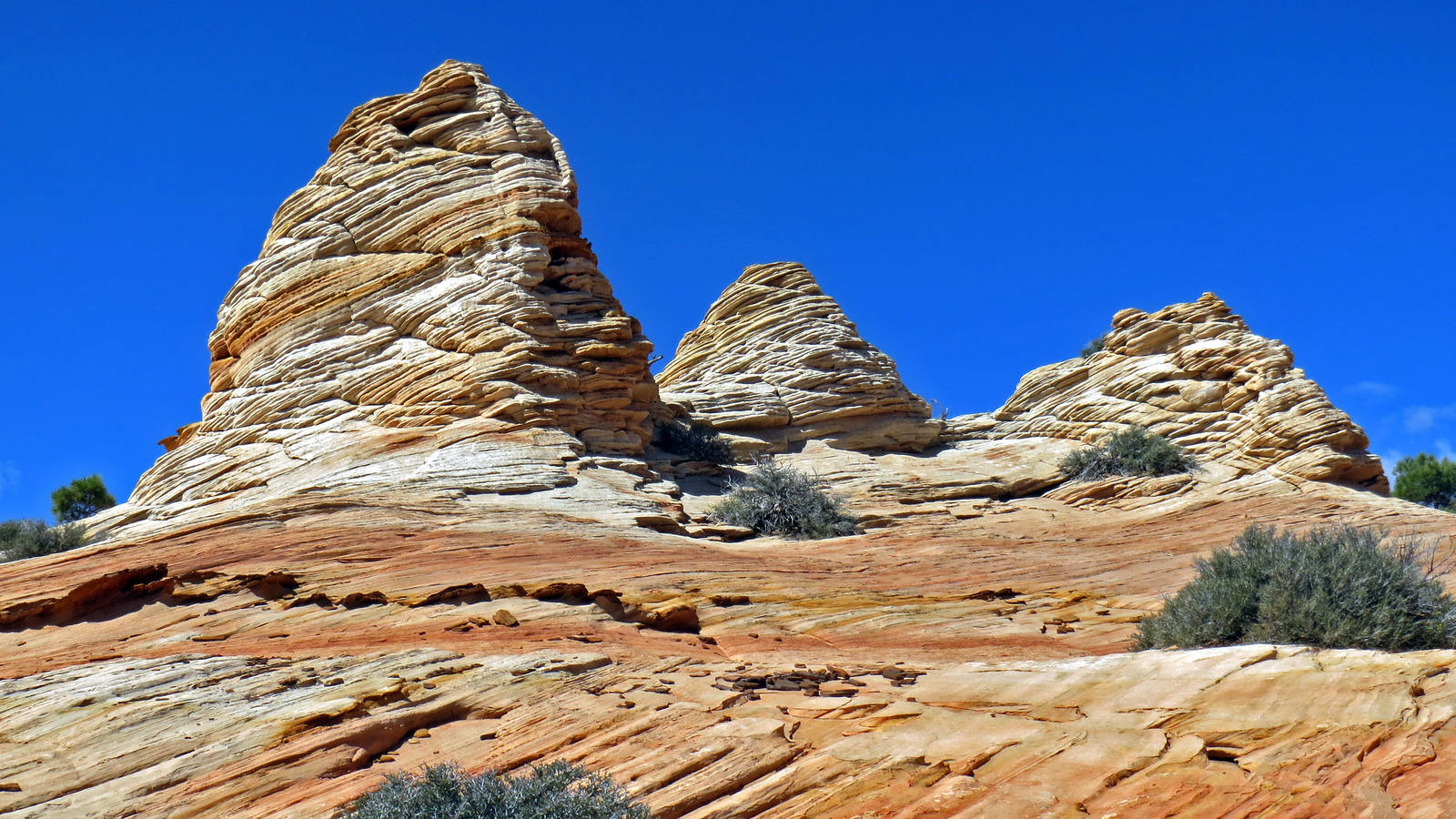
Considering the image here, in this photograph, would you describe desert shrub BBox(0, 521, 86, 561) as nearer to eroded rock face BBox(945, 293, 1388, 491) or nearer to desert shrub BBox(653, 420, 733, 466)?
desert shrub BBox(653, 420, 733, 466)

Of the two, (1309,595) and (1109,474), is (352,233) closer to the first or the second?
(1109,474)

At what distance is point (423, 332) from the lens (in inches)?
878

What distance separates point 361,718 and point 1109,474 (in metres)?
17.5

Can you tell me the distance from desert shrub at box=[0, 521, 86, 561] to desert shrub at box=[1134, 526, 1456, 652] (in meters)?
15.3

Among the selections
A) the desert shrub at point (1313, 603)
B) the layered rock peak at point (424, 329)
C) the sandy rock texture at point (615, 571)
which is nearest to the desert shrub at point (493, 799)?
the sandy rock texture at point (615, 571)

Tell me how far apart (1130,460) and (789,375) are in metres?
8.11

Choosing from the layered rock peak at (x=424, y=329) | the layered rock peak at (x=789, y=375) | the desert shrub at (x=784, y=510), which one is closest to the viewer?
the desert shrub at (x=784, y=510)

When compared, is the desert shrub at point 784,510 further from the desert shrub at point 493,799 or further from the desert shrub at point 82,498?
the desert shrub at point 82,498

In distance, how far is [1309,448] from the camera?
24.0 metres

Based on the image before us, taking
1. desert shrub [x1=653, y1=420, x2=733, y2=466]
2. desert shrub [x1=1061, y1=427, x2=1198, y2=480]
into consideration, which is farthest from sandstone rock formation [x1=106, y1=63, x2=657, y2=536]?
desert shrub [x1=1061, y1=427, x2=1198, y2=480]

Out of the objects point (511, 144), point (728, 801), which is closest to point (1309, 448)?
point (511, 144)

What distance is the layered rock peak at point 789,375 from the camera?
1057 inches

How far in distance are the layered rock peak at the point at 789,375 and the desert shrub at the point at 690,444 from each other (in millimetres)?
1707

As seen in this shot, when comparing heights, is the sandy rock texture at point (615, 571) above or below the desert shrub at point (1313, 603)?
above
